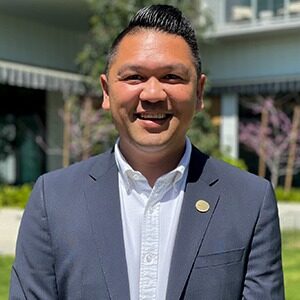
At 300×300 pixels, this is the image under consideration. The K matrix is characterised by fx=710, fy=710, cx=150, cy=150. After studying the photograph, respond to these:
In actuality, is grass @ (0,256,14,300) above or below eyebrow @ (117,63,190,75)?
below

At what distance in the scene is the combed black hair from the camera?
75.4 inches

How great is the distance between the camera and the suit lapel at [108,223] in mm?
1854

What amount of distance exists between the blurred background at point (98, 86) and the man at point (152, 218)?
43.5 feet

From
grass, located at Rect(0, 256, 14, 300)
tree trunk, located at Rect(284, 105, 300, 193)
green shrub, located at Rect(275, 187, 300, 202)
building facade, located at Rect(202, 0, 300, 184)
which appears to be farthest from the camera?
building facade, located at Rect(202, 0, 300, 184)

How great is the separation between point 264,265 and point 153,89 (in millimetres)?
556

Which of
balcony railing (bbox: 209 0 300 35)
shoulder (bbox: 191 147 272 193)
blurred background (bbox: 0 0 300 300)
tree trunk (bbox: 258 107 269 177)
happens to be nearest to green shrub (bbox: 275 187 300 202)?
blurred background (bbox: 0 0 300 300)

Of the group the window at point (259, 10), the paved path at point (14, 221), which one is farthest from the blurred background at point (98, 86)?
the paved path at point (14, 221)

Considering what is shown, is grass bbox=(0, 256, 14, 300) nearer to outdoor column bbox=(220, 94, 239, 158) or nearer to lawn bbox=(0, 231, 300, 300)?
lawn bbox=(0, 231, 300, 300)

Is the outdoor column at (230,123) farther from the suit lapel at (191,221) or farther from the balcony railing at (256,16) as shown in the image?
the suit lapel at (191,221)

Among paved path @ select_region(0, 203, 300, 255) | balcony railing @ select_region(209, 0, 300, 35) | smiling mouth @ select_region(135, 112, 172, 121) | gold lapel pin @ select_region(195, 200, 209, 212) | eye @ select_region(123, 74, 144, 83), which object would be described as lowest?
paved path @ select_region(0, 203, 300, 255)

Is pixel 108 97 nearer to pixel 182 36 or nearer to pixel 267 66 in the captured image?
pixel 182 36

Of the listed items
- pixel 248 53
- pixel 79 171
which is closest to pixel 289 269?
pixel 79 171

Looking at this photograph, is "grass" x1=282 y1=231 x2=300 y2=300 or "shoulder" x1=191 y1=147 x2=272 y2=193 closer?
"shoulder" x1=191 y1=147 x2=272 y2=193

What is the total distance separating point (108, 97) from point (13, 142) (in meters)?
19.4
